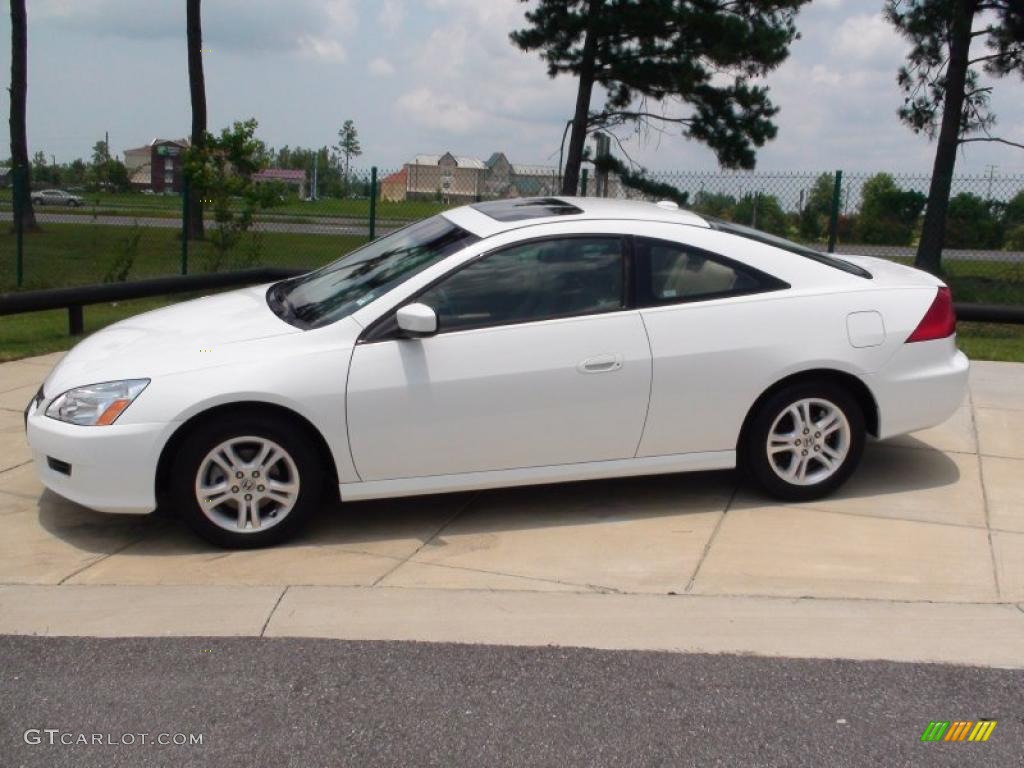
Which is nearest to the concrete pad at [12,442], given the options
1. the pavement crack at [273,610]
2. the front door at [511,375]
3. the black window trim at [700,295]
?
the pavement crack at [273,610]

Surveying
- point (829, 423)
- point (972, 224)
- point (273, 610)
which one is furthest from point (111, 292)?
point (972, 224)

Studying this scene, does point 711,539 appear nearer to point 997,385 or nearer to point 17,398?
point 997,385

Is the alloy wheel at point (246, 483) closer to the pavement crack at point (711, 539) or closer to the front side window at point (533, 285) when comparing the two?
the front side window at point (533, 285)

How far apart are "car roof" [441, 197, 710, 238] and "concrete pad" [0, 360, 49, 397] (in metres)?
4.00

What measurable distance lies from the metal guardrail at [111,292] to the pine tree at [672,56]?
266 inches

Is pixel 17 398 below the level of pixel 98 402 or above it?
below

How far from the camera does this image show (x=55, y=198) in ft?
90.9

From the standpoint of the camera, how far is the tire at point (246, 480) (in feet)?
16.5

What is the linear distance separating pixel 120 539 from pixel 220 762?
2291mm

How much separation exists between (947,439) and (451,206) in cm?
1058

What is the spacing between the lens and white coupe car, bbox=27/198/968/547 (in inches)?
199

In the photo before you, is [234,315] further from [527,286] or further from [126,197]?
[126,197]

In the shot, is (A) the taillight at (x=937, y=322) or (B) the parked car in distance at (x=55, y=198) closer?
(A) the taillight at (x=937, y=322)

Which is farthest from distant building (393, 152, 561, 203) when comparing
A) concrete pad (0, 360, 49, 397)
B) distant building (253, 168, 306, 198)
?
concrete pad (0, 360, 49, 397)
